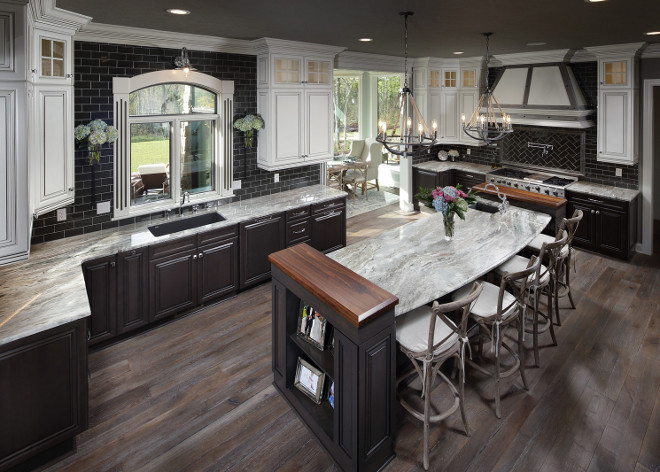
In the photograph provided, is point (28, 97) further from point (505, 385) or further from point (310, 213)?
point (505, 385)

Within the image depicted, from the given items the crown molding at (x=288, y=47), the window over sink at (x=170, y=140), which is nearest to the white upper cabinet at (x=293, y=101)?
the crown molding at (x=288, y=47)

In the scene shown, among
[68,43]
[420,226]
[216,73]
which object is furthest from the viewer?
[216,73]

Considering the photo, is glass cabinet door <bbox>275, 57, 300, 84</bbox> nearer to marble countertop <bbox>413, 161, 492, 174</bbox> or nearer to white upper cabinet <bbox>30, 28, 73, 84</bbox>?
white upper cabinet <bbox>30, 28, 73, 84</bbox>

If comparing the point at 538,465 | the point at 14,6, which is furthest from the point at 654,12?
the point at 14,6

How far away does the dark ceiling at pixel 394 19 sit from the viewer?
3064 mm

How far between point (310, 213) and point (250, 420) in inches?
114

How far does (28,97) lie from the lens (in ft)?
8.46

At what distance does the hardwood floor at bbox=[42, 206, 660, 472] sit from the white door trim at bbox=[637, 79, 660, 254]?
217cm

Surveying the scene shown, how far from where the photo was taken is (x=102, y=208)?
165 inches

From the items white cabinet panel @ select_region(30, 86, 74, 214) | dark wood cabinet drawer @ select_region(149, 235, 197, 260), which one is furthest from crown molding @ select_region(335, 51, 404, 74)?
white cabinet panel @ select_region(30, 86, 74, 214)

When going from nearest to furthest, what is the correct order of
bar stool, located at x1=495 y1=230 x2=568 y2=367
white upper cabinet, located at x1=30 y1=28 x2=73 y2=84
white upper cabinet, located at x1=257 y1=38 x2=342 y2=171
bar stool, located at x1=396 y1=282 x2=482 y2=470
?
1. bar stool, located at x1=396 y1=282 x2=482 y2=470
2. white upper cabinet, located at x1=30 y1=28 x2=73 y2=84
3. bar stool, located at x1=495 y1=230 x2=568 y2=367
4. white upper cabinet, located at x1=257 y1=38 x2=342 y2=171

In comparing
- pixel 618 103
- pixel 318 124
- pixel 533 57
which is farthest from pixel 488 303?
pixel 533 57

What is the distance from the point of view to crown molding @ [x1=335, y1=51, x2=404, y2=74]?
20.2ft

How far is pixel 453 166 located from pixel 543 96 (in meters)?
1.92
